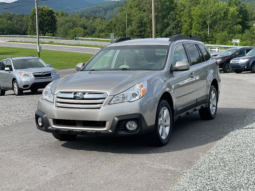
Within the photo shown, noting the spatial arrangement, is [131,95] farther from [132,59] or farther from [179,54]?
[179,54]

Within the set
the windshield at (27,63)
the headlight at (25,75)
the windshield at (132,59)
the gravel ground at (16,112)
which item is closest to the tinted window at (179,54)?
the windshield at (132,59)

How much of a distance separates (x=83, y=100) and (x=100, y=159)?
0.89 m

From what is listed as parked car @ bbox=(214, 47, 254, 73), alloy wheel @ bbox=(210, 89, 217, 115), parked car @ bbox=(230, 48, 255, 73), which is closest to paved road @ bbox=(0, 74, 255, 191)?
alloy wheel @ bbox=(210, 89, 217, 115)

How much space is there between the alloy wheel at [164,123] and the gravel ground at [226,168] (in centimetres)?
81

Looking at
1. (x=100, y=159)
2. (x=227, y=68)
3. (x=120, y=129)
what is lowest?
(x=227, y=68)

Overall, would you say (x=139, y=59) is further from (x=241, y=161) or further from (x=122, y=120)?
(x=241, y=161)

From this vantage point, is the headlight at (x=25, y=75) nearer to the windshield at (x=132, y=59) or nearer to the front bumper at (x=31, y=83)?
the front bumper at (x=31, y=83)

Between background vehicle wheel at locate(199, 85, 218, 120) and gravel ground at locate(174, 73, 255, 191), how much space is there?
170 cm

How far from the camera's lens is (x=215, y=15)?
379 ft

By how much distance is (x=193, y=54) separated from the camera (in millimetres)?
8078

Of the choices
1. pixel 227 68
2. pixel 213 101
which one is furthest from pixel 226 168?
pixel 227 68

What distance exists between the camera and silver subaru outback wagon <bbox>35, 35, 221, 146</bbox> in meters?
5.65

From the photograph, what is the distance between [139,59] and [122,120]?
67.5 inches

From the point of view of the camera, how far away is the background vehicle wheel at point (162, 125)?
604 centimetres
